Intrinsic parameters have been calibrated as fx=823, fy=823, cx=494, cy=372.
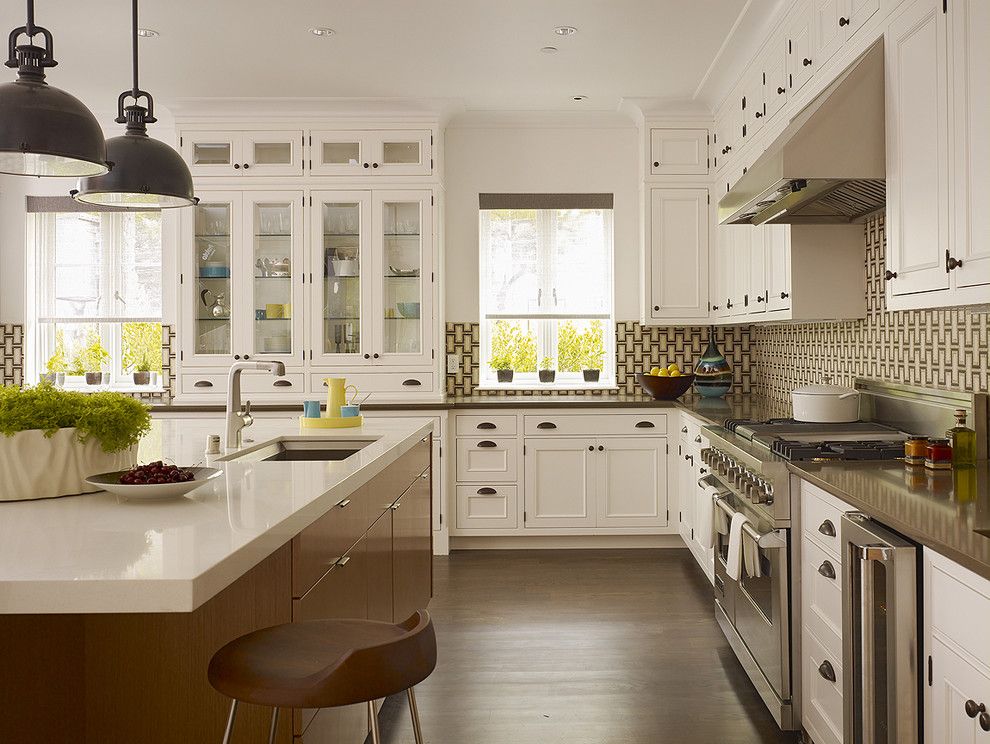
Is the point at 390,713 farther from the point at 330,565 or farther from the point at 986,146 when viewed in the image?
the point at 986,146

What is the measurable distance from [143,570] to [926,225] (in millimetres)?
2203

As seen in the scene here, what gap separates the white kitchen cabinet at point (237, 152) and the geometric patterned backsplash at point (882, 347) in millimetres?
3201

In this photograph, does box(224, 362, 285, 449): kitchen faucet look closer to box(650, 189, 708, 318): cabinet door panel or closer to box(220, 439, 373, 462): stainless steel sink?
box(220, 439, 373, 462): stainless steel sink

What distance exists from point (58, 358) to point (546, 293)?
11.1 ft

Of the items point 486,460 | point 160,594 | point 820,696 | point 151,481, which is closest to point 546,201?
point 486,460

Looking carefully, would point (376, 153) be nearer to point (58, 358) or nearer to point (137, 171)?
point (58, 358)

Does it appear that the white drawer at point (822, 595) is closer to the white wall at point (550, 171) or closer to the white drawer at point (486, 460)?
the white drawer at point (486, 460)

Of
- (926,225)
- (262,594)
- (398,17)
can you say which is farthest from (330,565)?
(398,17)

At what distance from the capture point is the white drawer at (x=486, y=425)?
5.10 meters

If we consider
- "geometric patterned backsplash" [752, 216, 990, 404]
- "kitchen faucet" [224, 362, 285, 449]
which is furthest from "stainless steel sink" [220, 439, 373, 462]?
"geometric patterned backsplash" [752, 216, 990, 404]

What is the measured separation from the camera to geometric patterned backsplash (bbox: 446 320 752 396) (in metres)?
5.58

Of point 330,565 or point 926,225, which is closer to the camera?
point 330,565

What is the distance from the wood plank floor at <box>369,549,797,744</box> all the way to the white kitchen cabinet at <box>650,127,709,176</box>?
8.09ft

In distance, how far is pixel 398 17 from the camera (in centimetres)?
387
